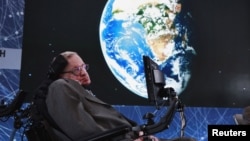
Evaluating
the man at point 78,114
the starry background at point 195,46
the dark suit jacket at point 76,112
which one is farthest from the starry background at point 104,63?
the dark suit jacket at point 76,112

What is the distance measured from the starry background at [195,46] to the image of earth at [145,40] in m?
0.11

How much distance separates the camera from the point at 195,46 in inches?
212

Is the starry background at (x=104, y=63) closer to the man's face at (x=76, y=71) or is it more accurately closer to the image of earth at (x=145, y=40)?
the image of earth at (x=145, y=40)

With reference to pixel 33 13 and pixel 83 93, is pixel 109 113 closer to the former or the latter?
pixel 83 93

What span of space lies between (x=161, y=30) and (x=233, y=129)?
11.8 feet

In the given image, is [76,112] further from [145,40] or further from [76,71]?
[145,40]

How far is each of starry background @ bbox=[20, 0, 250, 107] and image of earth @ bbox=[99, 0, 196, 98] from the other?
11 cm

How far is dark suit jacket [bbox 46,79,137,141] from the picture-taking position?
2066mm

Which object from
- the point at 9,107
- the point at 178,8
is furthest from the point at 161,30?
the point at 9,107

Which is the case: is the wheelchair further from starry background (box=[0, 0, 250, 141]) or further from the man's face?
starry background (box=[0, 0, 250, 141])

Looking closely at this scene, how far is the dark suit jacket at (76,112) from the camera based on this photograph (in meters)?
2.07

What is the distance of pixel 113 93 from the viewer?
5.06m

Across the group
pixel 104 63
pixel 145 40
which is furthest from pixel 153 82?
pixel 145 40

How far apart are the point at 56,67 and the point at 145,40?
9.96 ft
